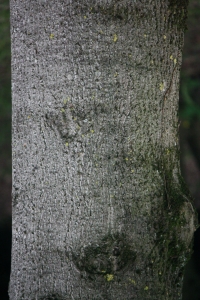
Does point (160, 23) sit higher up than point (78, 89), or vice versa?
point (160, 23)

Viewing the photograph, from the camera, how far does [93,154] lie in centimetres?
139

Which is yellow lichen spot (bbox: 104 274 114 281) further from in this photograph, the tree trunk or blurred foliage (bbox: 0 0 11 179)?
blurred foliage (bbox: 0 0 11 179)

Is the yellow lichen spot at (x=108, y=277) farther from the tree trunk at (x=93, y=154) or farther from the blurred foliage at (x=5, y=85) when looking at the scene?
the blurred foliage at (x=5, y=85)

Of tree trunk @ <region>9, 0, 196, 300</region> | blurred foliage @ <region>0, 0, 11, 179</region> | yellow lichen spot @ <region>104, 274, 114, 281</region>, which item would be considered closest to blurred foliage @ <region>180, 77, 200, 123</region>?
blurred foliage @ <region>0, 0, 11, 179</region>

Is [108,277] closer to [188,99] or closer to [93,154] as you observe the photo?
[93,154]

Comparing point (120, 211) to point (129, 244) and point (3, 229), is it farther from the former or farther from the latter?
point (3, 229)

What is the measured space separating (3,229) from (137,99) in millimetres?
3758

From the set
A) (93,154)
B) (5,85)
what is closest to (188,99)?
(5,85)

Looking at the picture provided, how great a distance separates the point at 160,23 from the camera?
1.47 metres

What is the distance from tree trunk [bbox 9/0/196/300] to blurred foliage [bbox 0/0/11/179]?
7.89 ft

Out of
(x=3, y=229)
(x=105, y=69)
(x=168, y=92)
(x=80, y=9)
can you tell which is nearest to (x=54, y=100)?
(x=105, y=69)

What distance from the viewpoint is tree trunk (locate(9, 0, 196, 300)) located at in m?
1.38

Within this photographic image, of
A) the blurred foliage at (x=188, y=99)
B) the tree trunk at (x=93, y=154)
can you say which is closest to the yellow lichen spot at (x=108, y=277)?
the tree trunk at (x=93, y=154)

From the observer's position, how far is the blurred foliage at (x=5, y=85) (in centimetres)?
Result: 370
